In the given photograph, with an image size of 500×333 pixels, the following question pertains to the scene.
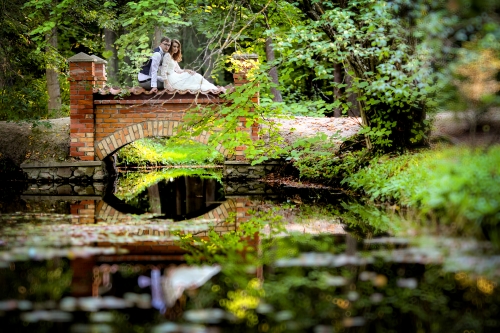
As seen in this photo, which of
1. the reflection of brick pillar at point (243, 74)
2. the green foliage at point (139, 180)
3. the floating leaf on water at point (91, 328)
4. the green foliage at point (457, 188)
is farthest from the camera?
→ the reflection of brick pillar at point (243, 74)

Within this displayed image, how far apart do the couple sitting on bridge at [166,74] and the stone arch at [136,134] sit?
0.74 m

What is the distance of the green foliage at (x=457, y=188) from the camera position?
18.0ft

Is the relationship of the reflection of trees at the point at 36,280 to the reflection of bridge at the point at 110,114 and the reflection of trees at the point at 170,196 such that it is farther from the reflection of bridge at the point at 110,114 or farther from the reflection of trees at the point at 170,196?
the reflection of bridge at the point at 110,114

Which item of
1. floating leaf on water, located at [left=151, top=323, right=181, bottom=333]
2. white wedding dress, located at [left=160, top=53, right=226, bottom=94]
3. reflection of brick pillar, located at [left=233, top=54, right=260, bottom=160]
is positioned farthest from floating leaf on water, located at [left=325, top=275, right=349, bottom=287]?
white wedding dress, located at [left=160, top=53, right=226, bottom=94]

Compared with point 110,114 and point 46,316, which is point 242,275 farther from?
point 110,114

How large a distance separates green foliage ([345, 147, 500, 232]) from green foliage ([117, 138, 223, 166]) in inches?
372

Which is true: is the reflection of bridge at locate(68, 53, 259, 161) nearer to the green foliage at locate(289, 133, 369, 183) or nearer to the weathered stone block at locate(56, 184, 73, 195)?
the weathered stone block at locate(56, 184, 73, 195)

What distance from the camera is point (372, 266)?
4707 mm

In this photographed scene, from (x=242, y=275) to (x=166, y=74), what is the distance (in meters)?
8.93

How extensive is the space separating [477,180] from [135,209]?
5.00 m

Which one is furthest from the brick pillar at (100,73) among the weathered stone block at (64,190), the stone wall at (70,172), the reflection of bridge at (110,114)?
the weathered stone block at (64,190)

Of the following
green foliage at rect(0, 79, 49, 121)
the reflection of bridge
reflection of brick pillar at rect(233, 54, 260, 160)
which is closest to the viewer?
reflection of brick pillar at rect(233, 54, 260, 160)

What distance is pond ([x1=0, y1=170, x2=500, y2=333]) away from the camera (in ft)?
11.4

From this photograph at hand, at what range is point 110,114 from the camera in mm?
12875
